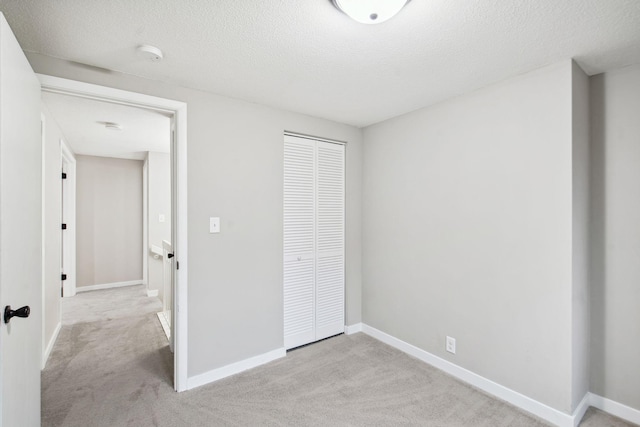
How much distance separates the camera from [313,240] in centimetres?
307

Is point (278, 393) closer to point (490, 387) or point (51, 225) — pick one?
point (490, 387)

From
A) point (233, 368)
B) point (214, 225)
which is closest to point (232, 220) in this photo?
point (214, 225)

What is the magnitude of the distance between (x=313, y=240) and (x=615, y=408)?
247cm

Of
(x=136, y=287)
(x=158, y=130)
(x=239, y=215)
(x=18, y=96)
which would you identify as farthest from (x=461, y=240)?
(x=136, y=287)

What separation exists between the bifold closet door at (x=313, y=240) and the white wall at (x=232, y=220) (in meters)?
0.15

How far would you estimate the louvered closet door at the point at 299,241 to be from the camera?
9.45 feet

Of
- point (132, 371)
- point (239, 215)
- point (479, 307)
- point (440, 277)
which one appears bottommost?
point (132, 371)

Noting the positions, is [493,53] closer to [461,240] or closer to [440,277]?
[461,240]

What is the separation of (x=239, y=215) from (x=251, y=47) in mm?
1287

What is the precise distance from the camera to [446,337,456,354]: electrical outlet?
97.0 inches

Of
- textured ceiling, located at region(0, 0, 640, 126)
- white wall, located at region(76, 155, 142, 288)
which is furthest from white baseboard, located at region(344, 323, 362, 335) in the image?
white wall, located at region(76, 155, 142, 288)

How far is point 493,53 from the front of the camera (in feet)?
5.81

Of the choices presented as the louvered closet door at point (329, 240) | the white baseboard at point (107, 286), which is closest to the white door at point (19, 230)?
the louvered closet door at point (329, 240)

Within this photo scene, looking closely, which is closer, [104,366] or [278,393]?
[278,393]
